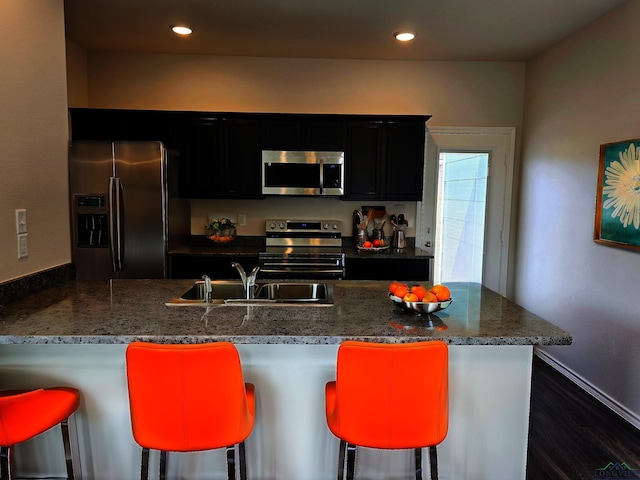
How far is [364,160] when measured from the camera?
394 centimetres

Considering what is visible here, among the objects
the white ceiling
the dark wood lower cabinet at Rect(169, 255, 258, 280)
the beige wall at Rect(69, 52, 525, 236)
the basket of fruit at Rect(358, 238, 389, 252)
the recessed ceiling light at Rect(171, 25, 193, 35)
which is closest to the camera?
the white ceiling

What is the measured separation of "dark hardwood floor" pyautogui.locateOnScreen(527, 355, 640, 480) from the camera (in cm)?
225

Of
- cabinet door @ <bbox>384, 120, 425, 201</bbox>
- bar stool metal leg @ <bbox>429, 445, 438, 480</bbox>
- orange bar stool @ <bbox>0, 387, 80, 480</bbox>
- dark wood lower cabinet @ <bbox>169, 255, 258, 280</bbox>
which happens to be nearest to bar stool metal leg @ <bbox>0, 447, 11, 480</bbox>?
orange bar stool @ <bbox>0, 387, 80, 480</bbox>

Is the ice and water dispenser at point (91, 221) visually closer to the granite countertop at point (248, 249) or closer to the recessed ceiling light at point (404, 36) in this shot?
the granite countertop at point (248, 249)

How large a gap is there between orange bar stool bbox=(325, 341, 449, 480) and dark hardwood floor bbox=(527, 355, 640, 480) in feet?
3.98

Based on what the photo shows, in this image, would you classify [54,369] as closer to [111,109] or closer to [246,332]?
[246,332]

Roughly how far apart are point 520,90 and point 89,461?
14.9ft

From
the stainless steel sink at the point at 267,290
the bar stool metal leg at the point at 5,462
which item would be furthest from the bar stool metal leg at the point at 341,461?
the bar stool metal leg at the point at 5,462

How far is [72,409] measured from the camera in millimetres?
1586

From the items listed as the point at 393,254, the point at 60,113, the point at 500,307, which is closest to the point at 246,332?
the point at 500,307

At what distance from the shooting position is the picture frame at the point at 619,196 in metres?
2.72

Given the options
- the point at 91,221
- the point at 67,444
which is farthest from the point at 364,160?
the point at 67,444

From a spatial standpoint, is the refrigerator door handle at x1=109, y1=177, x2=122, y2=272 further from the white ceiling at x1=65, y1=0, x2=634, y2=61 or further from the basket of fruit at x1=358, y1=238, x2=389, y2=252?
the basket of fruit at x1=358, y1=238, x2=389, y2=252

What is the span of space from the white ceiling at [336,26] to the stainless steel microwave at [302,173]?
0.97 metres
